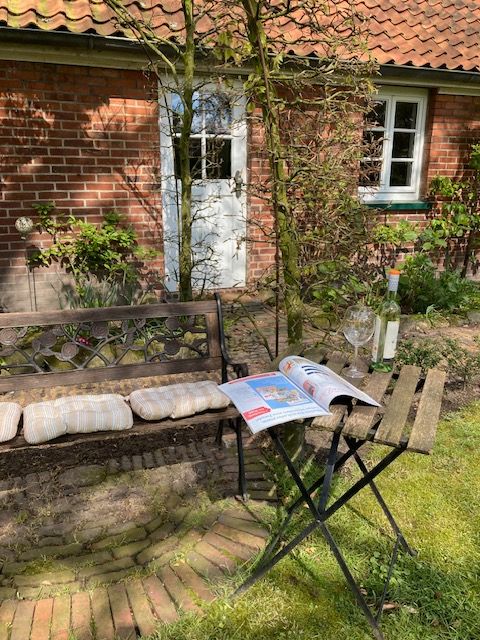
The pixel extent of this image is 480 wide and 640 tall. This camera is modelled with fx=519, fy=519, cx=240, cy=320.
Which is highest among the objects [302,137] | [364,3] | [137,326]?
[364,3]

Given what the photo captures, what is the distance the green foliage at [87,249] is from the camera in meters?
5.48

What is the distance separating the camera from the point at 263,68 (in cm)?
263

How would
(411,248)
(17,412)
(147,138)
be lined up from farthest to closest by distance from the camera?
(411,248) → (147,138) → (17,412)

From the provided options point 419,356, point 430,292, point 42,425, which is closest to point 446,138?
point 430,292

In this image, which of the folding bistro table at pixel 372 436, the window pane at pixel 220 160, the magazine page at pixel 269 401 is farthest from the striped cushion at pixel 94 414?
the window pane at pixel 220 160

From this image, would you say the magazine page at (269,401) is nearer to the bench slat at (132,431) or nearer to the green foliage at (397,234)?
the bench slat at (132,431)

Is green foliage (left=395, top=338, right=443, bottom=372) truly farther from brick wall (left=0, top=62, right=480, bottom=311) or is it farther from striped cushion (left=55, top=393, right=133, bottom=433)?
striped cushion (left=55, top=393, right=133, bottom=433)

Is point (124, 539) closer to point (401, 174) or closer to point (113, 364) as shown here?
point (113, 364)

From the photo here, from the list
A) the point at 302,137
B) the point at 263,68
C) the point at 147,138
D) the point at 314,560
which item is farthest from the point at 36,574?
the point at 147,138

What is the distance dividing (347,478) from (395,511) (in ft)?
1.11

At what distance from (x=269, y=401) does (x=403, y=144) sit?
6.43 metres

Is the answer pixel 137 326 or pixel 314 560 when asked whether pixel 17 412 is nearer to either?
pixel 137 326

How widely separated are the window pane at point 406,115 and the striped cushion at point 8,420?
649 cm

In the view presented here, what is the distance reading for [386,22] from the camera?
22.4ft
